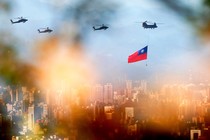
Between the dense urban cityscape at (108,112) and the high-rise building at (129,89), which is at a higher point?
the high-rise building at (129,89)

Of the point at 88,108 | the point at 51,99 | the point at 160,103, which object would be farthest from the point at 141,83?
the point at 51,99

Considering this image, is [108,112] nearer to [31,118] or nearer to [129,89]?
[129,89]

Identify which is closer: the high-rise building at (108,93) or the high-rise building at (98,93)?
the high-rise building at (108,93)

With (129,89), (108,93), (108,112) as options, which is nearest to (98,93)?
(108,93)

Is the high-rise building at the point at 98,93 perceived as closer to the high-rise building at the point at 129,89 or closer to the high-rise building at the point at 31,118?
the high-rise building at the point at 129,89

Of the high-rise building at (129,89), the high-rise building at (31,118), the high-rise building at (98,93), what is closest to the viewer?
the high-rise building at (31,118)

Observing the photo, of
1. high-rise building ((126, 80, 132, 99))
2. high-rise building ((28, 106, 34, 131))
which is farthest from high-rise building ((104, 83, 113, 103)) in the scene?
high-rise building ((28, 106, 34, 131))

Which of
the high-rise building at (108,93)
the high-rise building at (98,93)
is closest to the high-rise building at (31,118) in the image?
the high-rise building at (98,93)

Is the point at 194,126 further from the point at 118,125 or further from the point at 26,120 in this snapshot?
the point at 26,120
